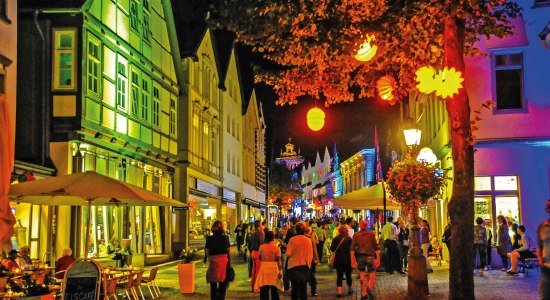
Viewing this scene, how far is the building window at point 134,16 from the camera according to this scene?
23.5 metres

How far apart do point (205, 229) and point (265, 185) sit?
33226 mm

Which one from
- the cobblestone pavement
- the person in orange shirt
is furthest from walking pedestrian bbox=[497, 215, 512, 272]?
the person in orange shirt

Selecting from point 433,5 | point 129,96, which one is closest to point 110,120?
point 129,96

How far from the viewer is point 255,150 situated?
5925 centimetres

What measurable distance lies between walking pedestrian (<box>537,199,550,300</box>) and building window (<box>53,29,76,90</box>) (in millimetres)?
14016

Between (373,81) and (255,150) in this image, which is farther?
(255,150)

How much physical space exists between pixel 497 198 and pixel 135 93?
13.6 meters

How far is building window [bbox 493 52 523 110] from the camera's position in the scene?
72.8 feet

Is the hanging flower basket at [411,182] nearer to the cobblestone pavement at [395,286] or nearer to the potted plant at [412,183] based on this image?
the potted plant at [412,183]

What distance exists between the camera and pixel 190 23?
34.1 m

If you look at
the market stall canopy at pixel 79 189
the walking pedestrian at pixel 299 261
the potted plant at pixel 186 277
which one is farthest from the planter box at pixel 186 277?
the walking pedestrian at pixel 299 261

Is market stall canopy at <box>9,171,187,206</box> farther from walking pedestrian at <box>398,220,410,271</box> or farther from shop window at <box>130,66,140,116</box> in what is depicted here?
walking pedestrian at <box>398,220,410,271</box>

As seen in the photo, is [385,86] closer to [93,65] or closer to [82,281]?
[82,281]

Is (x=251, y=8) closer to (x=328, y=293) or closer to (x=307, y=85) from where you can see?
(x=307, y=85)
